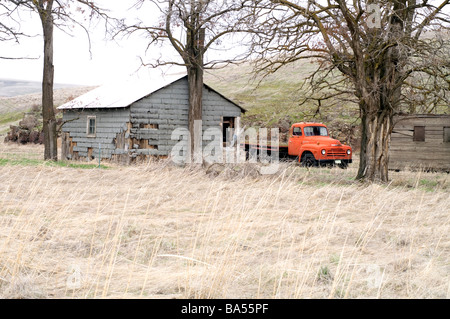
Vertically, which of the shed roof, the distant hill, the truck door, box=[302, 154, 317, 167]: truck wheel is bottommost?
box=[302, 154, 317, 167]: truck wheel

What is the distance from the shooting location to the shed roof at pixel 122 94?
23688mm

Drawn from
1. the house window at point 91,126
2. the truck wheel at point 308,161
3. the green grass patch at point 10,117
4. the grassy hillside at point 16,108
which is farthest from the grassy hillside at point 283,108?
the green grass patch at point 10,117

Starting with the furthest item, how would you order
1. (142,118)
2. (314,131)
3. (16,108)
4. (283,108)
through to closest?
(16,108) → (283,108) → (142,118) → (314,131)

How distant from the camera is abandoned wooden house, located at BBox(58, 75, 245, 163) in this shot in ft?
76.7

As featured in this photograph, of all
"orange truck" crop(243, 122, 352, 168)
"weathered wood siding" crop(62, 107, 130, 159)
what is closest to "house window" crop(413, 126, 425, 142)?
"orange truck" crop(243, 122, 352, 168)

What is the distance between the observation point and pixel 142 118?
77.3ft

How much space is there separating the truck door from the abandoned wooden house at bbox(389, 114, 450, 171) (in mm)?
4071

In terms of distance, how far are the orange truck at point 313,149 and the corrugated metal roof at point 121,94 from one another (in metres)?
6.28

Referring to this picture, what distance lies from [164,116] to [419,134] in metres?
11.7

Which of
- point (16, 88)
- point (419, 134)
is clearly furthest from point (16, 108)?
point (16, 88)

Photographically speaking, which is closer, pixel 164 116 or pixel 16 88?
pixel 164 116

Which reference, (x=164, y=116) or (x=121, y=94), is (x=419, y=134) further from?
(x=121, y=94)

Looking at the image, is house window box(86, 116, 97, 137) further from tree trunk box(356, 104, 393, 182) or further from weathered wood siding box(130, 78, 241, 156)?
tree trunk box(356, 104, 393, 182)
